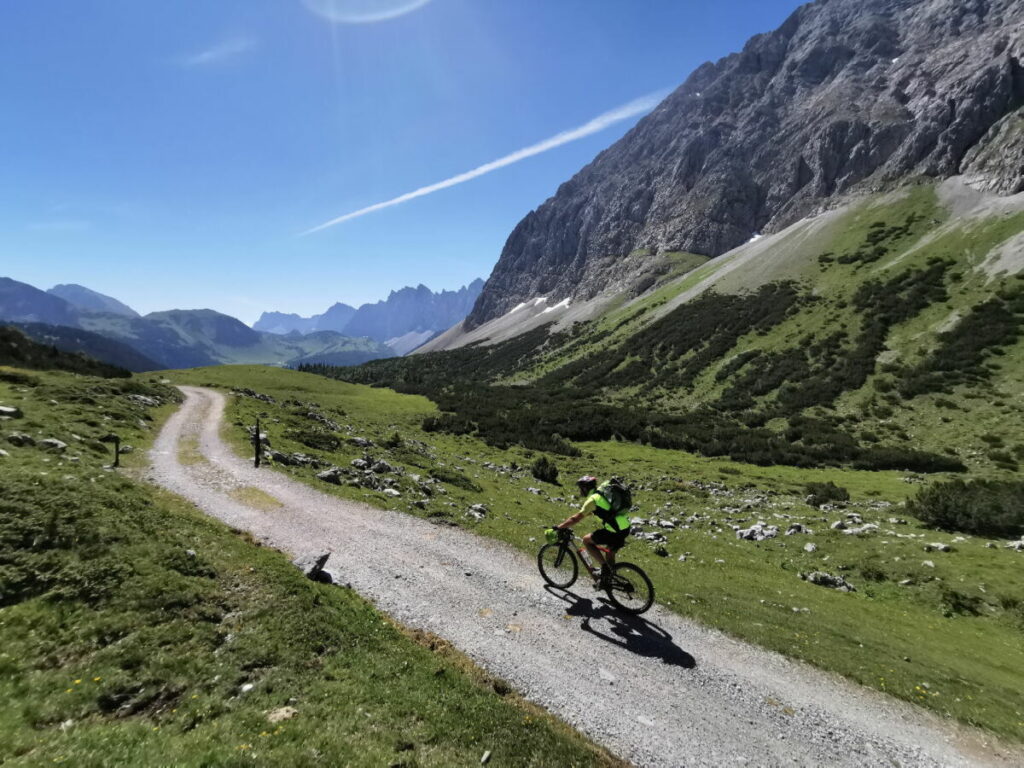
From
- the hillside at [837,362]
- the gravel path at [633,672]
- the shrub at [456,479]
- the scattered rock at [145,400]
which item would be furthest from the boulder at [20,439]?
the hillside at [837,362]

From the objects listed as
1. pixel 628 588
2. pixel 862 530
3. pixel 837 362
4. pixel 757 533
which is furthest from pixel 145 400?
pixel 837 362

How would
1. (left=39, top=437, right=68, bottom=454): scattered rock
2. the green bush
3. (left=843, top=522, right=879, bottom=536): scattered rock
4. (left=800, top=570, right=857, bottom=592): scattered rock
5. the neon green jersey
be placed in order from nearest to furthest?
the neon green jersey, (left=800, top=570, right=857, bottom=592): scattered rock, (left=39, top=437, right=68, bottom=454): scattered rock, the green bush, (left=843, top=522, right=879, bottom=536): scattered rock

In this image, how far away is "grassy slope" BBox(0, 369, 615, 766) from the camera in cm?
721

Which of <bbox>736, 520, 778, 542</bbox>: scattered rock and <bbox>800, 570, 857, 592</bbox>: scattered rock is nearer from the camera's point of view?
<bbox>800, 570, 857, 592</bbox>: scattered rock

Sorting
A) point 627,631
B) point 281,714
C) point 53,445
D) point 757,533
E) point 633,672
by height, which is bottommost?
point 757,533

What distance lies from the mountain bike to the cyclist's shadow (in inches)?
14.8

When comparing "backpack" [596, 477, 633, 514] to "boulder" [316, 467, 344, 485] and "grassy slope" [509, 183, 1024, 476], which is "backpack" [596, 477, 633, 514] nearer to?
"boulder" [316, 467, 344, 485]

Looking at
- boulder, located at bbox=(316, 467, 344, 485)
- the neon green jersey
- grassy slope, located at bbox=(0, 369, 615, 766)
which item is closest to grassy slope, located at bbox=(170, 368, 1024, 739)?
boulder, located at bbox=(316, 467, 344, 485)

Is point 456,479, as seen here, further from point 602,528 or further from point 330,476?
point 602,528

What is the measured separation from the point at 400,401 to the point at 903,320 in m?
83.6

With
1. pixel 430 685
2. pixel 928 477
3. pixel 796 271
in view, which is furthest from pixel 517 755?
pixel 796 271

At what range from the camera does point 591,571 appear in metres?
14.8

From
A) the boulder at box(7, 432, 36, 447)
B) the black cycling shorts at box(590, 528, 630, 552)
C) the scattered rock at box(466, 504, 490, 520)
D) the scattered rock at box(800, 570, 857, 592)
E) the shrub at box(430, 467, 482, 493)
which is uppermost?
the boulder at box(7, 432, 36, 447)

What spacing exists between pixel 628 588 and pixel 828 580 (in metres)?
11.0
